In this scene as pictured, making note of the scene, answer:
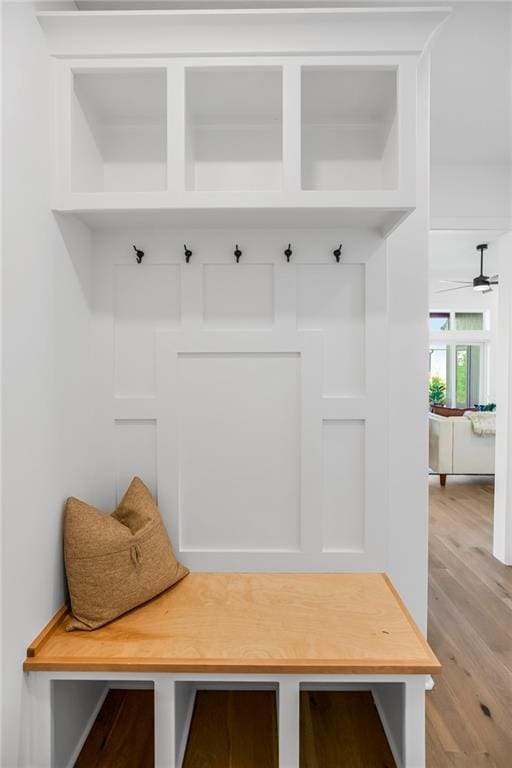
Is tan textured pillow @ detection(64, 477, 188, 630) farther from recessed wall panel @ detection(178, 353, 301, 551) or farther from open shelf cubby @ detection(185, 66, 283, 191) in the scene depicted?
open shelf cubby @ detection(185, 66, 283, 191)

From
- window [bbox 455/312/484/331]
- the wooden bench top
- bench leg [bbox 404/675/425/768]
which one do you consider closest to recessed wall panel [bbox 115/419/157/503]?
the wooden bench top

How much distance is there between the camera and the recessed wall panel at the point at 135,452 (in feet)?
5.91

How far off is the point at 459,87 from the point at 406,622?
99.0 inches

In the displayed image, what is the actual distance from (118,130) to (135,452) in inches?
49.6

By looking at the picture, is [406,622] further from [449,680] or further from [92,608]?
[92,608]

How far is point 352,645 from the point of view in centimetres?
135

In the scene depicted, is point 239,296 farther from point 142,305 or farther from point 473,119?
point 473,119

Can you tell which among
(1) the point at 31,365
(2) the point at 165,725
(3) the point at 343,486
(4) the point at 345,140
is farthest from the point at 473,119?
(2) the point at 165,725


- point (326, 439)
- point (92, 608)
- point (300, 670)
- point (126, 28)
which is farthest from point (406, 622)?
point (126, 28)

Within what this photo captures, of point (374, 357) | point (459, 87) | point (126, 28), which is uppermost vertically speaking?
point (459, 87)

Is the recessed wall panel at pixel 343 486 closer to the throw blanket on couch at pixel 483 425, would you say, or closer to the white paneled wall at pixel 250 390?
the white paneled wall at pixel 250 390

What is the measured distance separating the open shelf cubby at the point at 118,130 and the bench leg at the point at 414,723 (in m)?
1.83

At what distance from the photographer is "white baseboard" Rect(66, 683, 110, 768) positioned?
1524 millimetres

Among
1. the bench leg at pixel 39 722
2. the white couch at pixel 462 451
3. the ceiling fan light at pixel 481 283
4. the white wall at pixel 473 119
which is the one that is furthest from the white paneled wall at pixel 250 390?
the ceiling fan light at pixel 481 283
